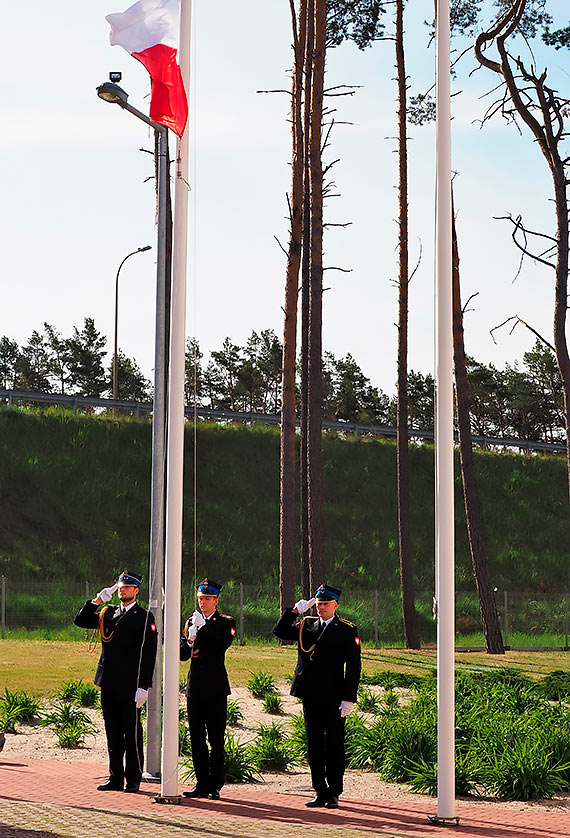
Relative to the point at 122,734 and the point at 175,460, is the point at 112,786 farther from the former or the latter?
the point at 175,460

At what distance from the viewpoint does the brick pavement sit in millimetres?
8625

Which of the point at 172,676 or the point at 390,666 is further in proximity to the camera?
the point at 390,666

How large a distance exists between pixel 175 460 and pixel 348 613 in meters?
24.5

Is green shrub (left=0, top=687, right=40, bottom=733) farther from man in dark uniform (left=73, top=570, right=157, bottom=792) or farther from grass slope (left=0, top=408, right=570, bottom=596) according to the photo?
grass slope (left=0, top=408, right=570, bottom=596)

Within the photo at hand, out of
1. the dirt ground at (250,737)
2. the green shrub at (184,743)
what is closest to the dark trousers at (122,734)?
the dirt ground at (250,737)

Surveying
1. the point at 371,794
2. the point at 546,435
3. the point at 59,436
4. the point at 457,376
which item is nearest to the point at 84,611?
the point at 371,794

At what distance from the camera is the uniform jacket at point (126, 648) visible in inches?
424

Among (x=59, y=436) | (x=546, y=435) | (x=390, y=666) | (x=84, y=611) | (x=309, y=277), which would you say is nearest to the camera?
(x=84, y=611)

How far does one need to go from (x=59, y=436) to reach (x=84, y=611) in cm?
3430

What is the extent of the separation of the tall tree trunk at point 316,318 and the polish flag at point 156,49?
16.7m

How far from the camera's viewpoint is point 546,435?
83.9 m

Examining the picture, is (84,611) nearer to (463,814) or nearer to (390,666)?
(463,814)

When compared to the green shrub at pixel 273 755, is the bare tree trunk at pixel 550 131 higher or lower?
higher

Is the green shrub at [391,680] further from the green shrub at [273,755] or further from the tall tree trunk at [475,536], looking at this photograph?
the tall tree trunk at [475,536]
